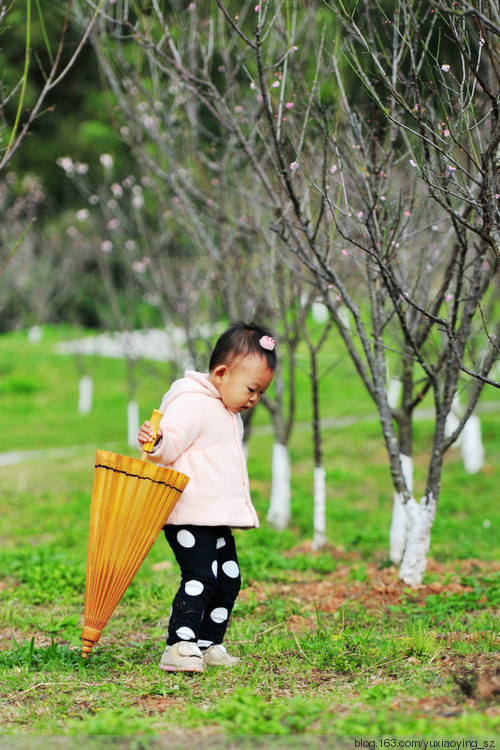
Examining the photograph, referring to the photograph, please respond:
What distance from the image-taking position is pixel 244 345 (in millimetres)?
3361

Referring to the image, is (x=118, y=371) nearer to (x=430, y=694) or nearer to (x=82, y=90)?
(x=82, y=90)

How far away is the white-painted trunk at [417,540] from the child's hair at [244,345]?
6.14ft

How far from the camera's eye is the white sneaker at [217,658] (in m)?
3.34

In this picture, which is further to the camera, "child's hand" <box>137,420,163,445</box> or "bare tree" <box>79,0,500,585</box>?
"bare tree" <box>79,0,500,585</box>

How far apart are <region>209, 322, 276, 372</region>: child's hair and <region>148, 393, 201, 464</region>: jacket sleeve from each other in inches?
7.7

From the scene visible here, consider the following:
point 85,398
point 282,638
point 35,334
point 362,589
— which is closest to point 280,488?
point 362,589

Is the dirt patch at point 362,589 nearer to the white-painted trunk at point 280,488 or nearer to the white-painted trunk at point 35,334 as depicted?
the white-painted trunk at point 280,488

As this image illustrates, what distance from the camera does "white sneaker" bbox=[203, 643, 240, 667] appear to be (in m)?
3.34

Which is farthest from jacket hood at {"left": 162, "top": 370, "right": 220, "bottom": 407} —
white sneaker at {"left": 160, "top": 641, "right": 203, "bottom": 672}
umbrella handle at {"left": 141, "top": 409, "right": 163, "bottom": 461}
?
white sneaker at {"left": 160, "top": 641, "right": 203, "bottom": 672}

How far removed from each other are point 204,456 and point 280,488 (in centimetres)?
413

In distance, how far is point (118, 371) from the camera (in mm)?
19750

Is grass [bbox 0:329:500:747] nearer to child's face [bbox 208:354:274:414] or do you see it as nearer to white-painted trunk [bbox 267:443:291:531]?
white-painted trunk [bbox 267:443:291:531]

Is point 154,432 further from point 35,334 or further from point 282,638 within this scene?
point 35,334

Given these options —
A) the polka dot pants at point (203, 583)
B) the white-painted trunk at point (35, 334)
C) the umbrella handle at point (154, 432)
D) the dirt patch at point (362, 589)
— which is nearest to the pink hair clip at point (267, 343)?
the umbrella handle at point (154, 432)
